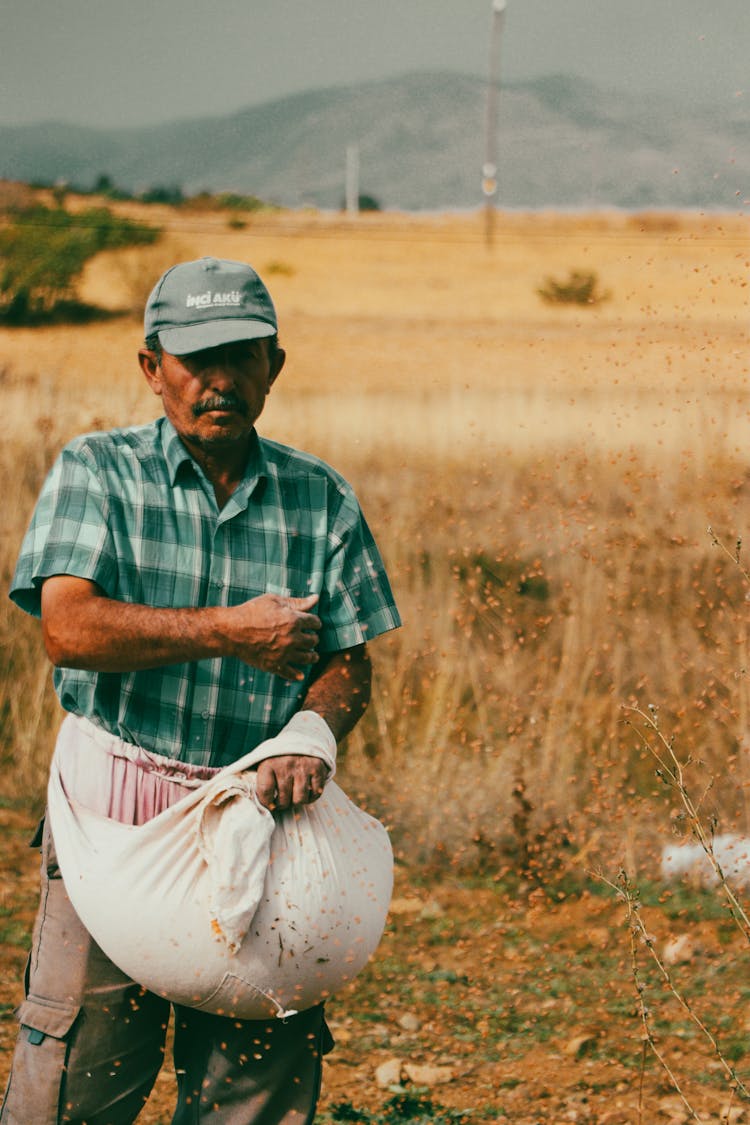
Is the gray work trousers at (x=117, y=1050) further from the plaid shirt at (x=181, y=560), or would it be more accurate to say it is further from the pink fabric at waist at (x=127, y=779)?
the plaid shirt at (x=181, y=560)

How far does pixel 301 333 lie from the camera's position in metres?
30.8

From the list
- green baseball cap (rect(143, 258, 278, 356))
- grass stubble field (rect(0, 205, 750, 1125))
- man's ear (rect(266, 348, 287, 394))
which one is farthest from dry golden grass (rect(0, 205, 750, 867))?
green baseball cap (rect(143, 258, 278, 356))

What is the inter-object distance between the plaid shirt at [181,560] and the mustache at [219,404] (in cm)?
8

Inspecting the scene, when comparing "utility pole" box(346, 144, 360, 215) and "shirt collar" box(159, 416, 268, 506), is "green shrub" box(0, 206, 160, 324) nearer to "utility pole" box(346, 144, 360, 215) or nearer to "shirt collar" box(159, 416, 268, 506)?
"utility pole" box(346, 144, 360, 215)

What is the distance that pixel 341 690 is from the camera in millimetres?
2545

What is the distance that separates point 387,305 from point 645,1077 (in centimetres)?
3564

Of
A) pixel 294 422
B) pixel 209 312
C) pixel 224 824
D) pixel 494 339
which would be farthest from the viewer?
pixel 494 339

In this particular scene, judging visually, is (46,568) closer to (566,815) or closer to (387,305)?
(566,815)

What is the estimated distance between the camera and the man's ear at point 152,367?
98.3 inches

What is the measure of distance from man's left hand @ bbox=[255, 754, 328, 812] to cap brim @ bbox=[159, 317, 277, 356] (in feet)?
2.35

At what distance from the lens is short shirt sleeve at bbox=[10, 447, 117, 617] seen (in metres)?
2.31

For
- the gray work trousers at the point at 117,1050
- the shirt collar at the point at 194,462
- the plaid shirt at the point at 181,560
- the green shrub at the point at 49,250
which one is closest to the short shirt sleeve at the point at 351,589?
the plaid shirt at the point at 181,560

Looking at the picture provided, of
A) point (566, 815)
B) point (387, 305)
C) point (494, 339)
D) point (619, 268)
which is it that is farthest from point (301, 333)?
point (566, 815)

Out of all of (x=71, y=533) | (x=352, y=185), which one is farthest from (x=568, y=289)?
(x=71, y=533)
